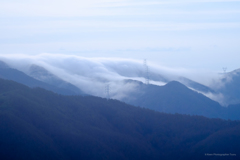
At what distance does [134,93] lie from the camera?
122 meters

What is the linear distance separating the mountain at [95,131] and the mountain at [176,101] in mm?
42838

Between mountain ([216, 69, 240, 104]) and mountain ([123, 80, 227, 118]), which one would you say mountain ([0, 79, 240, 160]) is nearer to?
mountain ([123, 80, 227, 118])

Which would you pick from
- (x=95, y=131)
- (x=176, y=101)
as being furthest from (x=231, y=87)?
(x=95, y=131)

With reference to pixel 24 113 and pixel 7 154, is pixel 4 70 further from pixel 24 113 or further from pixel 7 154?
pixel 7 154

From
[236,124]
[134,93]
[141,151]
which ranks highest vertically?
[134,93]

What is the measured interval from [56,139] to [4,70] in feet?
210

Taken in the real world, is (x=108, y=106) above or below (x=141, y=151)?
above

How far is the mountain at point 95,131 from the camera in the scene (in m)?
42.2

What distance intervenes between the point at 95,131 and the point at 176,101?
60.0 metres

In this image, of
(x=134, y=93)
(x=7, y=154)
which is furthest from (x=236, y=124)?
(x=134, y=93)

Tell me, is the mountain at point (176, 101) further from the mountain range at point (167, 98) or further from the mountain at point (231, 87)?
the mountain at point (231, 87)

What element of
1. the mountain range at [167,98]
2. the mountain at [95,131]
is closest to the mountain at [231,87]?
the mountain range at [167,98]

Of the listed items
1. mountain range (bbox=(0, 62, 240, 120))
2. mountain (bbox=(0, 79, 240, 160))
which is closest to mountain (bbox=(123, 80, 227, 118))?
mountain range (bbox=(0, 62, 240, 120))

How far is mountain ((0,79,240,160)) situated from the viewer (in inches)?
1663
